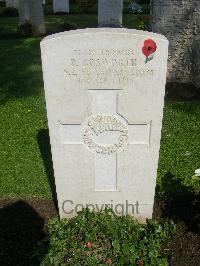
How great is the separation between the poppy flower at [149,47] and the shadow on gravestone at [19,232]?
212 cm

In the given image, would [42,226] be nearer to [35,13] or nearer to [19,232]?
[19,232]

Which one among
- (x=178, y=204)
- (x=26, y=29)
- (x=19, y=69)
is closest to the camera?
(x=178, y=204)

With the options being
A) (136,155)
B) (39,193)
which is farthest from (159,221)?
(39,193)

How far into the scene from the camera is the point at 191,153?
17.3 ft

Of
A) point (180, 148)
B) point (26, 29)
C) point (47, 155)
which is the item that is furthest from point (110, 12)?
point (47, 155)

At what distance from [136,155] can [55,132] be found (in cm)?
78

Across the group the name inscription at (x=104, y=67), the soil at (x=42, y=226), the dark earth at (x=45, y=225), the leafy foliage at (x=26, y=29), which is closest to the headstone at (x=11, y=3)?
the leafy foliage at (x=26, y=29)

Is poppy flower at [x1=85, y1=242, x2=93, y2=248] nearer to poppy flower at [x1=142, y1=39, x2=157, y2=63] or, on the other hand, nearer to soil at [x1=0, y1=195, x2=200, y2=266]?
soil at [x1=0, y1=195, x2=200, y2=266]

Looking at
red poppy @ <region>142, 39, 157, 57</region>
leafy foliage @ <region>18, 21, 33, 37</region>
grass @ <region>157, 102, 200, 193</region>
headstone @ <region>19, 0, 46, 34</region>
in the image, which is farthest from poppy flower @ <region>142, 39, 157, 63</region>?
leafy foliage @ <region>18, 21, 33, 37</region>

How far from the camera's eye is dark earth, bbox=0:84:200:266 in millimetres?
3553

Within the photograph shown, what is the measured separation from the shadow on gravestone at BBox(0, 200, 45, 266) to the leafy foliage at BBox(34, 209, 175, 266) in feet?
0.57

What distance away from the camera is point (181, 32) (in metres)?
7.05

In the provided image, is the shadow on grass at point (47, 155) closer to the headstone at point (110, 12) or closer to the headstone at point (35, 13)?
the headstone at point (110, 12)

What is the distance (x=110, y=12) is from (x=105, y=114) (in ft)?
30.5
